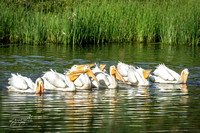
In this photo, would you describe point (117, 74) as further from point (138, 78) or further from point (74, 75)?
point (74, 75)

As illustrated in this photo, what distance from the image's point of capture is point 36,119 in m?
8.91

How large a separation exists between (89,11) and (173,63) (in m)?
8.40

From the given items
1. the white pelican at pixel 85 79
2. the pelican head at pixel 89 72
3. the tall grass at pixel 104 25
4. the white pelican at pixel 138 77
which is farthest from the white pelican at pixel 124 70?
the tall grass at pixel 104 25

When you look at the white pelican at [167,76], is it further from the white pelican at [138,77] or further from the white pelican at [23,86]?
the white pelican at [23,86]

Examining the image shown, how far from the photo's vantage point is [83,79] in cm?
1363

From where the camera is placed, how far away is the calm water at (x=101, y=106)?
8.35 m

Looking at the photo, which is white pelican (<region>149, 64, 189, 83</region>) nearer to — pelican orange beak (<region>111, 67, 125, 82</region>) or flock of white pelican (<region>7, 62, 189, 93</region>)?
flock of white pelican (<region>7, 62, 189, 93</region>)

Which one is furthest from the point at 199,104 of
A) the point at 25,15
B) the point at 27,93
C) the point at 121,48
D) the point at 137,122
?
the point at 25,15

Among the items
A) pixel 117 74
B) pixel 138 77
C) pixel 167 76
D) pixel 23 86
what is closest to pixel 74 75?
pixel 23 86

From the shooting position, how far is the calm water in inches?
329

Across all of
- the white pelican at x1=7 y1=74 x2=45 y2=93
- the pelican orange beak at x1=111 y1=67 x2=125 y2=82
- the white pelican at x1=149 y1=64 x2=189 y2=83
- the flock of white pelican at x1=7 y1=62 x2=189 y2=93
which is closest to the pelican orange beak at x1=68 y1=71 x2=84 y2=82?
the flock of white pelican at x1=7 y1=62 x2=189 y2=93

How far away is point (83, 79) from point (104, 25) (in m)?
12.4

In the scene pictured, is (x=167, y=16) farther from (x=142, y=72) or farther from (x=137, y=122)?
(x=137, y=122)

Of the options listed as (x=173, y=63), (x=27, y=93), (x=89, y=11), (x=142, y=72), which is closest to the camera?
(x=27, y=93)
